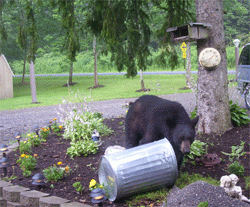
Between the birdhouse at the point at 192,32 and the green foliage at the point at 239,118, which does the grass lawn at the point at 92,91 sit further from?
the birdhouse at the point at 192,32

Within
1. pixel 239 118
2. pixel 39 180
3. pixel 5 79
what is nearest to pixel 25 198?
pixel 39 180

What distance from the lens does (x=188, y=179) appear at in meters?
3.94

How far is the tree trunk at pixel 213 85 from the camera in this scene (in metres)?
5.68

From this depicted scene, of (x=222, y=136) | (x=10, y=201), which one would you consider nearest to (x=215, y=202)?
(x=10, y=201)

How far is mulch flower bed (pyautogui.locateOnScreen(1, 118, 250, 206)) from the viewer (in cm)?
384

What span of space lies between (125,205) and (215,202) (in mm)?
997

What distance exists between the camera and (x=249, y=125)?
5.99m

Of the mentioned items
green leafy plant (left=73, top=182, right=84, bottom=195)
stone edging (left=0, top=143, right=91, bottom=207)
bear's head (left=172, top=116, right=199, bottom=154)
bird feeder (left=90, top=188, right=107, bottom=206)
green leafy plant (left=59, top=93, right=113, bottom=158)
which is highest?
bear's head (left=172, top=116, right=199, bottom=154)

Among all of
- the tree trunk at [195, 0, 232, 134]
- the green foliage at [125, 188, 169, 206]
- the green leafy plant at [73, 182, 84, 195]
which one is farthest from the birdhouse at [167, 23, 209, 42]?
the green leafy plant at [73, 182, 84, 195]

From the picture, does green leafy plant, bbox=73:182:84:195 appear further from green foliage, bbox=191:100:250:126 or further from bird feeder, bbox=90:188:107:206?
green foliage, bbox=191:100:250:126

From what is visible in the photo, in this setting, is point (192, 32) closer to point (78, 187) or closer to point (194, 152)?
point (194, 152)

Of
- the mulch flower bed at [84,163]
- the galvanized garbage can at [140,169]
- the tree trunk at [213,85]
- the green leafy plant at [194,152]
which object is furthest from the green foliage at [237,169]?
the tree trunk at [213,85]

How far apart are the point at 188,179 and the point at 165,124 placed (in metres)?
0.80

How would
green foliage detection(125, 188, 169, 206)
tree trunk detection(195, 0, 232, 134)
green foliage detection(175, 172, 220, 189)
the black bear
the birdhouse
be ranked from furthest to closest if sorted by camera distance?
tree trunk detection(195, 0, 232, 134)
the birdhouse
green foliage detection(175, 172, 220, 189)
the black bear
green foliage detection(125, 188, 169, 206)
